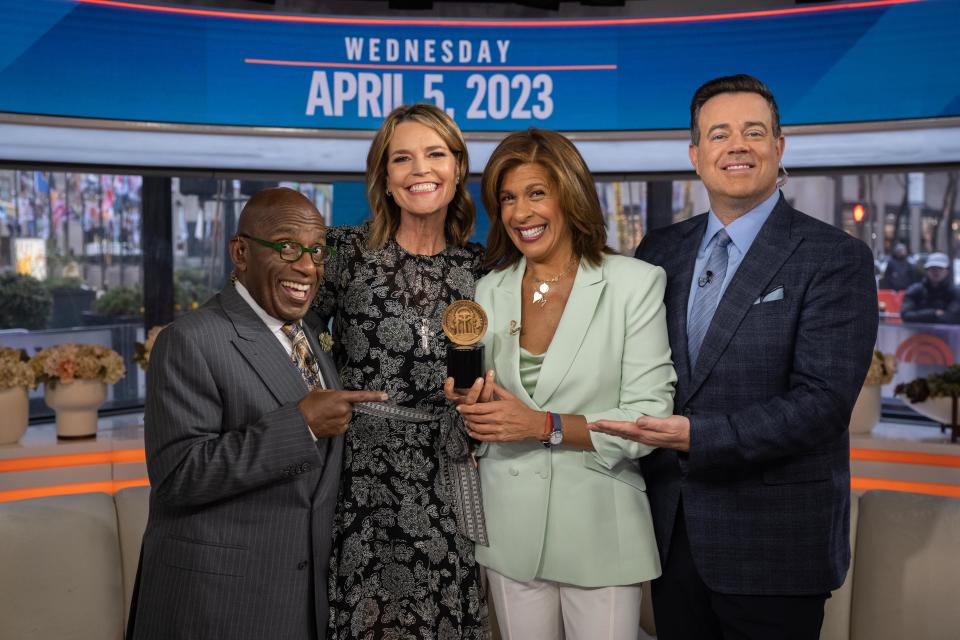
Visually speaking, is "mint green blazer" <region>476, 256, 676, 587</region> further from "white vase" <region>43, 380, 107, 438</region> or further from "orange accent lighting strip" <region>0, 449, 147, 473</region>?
"white vase" <region>43, 380, 107, 438</region>

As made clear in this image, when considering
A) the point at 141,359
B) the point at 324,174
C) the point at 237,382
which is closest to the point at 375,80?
the point at 324,174

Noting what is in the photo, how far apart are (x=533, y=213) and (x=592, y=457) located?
69 cm

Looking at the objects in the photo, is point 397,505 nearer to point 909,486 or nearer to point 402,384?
point 402,384

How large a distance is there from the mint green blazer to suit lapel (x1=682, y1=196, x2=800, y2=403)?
0.11 meters

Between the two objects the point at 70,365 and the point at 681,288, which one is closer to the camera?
the point at 681,288

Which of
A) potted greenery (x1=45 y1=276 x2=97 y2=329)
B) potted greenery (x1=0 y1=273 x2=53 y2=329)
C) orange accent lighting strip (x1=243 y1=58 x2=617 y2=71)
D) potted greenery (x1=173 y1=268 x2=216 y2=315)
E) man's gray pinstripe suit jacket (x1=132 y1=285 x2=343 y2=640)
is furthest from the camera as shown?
potted greenery (x1=173 y1=268 x2=216 y2=315)

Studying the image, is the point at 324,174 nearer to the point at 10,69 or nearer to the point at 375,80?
the point at 375,80

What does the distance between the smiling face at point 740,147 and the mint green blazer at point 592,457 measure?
32cm

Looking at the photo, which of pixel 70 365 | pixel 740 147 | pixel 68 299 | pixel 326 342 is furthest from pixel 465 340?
pixel 68 299

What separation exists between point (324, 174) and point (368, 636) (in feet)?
14.5

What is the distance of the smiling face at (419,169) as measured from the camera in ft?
9.04

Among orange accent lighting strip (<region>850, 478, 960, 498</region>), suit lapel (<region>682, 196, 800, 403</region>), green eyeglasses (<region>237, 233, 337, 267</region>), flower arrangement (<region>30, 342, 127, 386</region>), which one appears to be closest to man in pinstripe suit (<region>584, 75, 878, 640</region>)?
suit lapel (<region>682, 196, 800, 403</region>)

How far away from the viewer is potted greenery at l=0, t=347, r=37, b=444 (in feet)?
17.8

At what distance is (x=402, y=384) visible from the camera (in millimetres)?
2664
